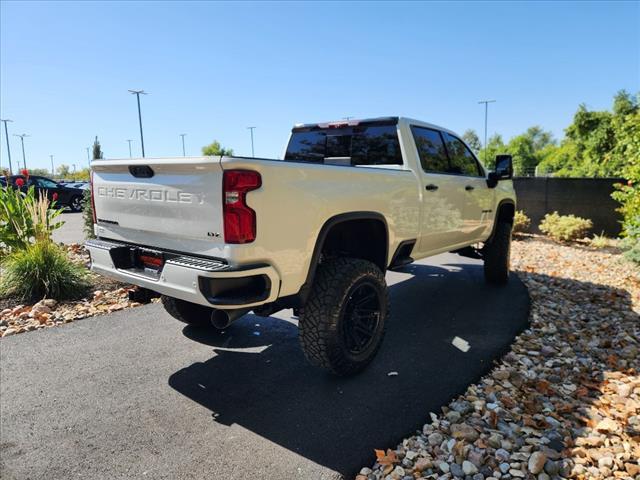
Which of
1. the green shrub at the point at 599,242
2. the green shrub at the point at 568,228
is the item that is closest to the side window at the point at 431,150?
the green shrub at the point at 599,242

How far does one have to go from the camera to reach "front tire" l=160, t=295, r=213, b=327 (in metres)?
4.00

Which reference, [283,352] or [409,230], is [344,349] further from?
[409,230]

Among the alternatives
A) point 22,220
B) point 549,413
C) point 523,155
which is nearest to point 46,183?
point 22,220

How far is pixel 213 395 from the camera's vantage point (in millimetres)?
3104

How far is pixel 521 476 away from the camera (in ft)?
7.44

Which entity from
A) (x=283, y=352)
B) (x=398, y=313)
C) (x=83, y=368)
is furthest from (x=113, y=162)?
(x=398, y=313)

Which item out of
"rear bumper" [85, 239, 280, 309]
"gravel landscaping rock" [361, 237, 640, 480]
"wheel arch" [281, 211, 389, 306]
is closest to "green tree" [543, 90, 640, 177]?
"gravel landscaping rock" [361, 237, 640, 480]

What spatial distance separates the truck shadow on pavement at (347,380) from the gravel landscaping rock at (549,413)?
16 cm

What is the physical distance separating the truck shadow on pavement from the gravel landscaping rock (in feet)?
0.52

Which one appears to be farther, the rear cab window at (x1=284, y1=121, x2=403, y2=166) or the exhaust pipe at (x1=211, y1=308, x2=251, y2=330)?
the rear cab window at (x1=284, y1=121, x2=403, y2=166)

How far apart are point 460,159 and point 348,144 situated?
1.44 m

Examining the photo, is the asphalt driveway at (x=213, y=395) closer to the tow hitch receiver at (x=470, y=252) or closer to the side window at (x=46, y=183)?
the tow hitch receiver at (x=470, y=252)

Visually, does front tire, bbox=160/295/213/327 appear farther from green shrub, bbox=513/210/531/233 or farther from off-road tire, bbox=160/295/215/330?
green shrub, bbox=513/210/531/233

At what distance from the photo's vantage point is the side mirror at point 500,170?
17.6 feet
